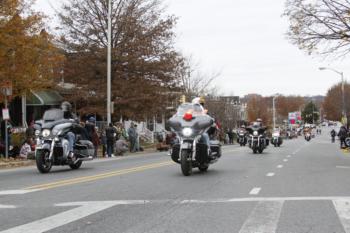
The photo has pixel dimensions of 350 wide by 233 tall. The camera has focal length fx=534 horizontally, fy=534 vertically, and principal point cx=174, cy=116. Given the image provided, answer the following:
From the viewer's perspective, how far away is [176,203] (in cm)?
844

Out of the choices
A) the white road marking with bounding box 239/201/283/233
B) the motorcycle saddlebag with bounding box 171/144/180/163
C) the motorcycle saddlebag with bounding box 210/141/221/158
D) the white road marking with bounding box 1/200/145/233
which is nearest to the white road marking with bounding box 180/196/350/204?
the white road marking with bounding box 239/201/283/233

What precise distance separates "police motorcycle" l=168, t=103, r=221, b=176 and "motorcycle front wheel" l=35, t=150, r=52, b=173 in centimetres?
353

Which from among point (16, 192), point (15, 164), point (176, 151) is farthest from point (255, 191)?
point (15, 164)

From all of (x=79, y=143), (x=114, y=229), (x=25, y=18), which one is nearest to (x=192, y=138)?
(x=79, y=143)

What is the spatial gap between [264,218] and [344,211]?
1310 mm

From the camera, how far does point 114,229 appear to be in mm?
6434

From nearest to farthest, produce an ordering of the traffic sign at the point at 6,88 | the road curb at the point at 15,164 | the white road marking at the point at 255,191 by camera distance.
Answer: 1. the white road marking at the point at 255,191
2. the road curb at the point at 15,164
3. the traffic sign at the point at 6,88

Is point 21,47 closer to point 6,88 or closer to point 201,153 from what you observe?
point 6,88

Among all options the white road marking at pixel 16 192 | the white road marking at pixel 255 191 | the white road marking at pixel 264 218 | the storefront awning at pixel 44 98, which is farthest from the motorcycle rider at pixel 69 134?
the storefront awning at pixel 44 98

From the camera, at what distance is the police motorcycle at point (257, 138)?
2456 centimetres

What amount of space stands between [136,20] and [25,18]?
12.9 metres

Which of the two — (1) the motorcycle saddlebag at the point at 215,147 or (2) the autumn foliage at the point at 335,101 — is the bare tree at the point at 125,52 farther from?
(2) the autumn foliage at the point at 335,101

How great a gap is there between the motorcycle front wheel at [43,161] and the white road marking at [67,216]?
19.1 feet

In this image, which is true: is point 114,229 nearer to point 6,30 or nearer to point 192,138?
point 192,138
